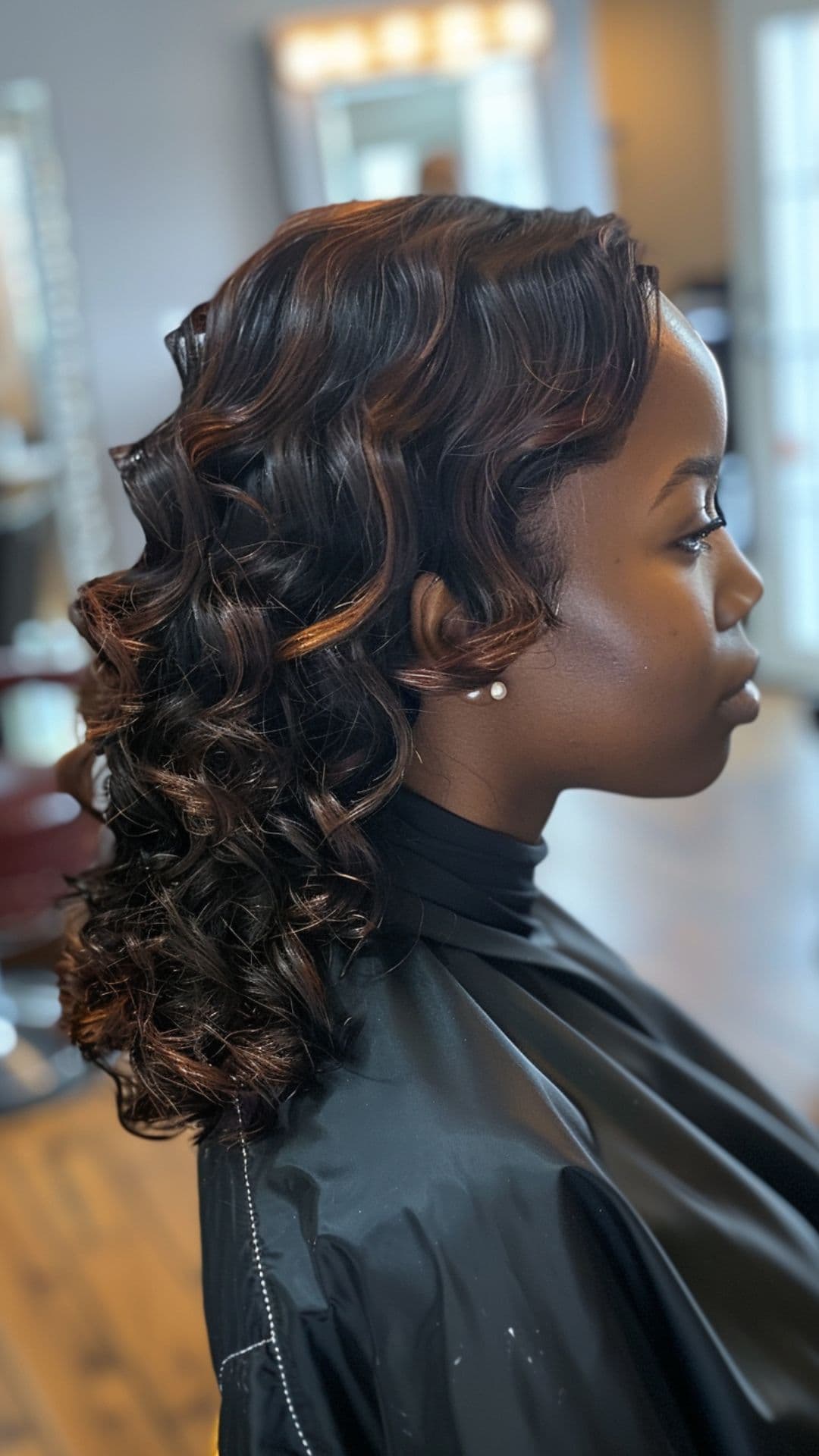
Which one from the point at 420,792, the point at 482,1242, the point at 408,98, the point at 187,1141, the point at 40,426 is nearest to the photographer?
the point at 482,1242

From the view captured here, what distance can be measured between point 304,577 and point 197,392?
0.11m

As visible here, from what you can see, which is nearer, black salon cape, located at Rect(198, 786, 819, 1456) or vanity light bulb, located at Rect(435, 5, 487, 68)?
black salon cape, located at Rect(198, 786, 819, 1456)

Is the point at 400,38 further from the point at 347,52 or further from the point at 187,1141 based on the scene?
the point at 187,1141

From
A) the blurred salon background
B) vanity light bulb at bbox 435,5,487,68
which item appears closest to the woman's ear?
the blurred salon background

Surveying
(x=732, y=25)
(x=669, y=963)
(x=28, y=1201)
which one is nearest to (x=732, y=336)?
(x=732, y=25)

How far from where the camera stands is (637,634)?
2.12ft

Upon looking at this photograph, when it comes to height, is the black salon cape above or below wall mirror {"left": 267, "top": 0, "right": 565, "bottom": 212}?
below

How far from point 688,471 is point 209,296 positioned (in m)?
3.33

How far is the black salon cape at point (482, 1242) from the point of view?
580mm

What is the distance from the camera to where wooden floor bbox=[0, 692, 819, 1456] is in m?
1.71

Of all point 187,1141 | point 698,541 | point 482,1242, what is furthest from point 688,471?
point 187,1141

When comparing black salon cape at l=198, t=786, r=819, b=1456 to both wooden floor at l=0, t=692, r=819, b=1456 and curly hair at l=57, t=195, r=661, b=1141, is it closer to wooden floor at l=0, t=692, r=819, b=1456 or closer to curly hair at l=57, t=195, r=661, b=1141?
curly hair at l=57, t=195, r=661, b=1141

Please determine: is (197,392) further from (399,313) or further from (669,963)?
(669,963)

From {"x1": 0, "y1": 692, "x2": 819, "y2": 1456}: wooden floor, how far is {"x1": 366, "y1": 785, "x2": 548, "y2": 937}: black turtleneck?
0.84m
